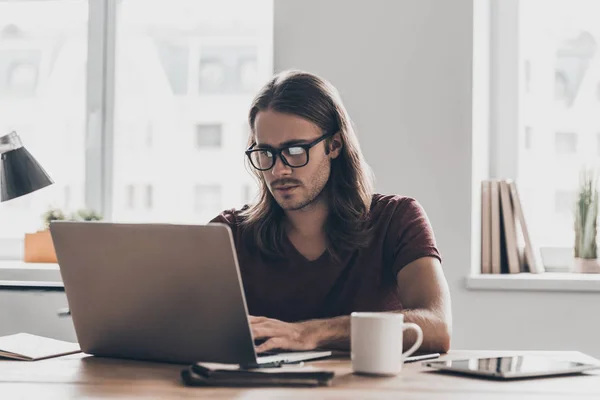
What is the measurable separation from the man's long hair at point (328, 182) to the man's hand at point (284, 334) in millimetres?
472

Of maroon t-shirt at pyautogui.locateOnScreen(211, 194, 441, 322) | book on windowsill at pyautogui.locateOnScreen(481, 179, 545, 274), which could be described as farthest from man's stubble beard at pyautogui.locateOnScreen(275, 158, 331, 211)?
book on windowsill at pyautogui.locateOnScreen(481, 179, 545, 274)

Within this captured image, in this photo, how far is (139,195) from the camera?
11.2ft

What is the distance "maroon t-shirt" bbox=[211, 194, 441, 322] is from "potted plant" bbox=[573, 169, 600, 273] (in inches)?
40.1

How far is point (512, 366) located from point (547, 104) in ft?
6.38

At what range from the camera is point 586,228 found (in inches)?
112

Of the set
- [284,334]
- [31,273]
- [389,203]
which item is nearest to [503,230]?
[389,203]

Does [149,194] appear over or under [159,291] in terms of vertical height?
over

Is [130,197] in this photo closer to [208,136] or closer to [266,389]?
[208,136]

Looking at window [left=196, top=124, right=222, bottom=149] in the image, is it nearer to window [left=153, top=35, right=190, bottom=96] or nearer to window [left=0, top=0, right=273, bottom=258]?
window [left=0, top=0, right=273, bottom=258]

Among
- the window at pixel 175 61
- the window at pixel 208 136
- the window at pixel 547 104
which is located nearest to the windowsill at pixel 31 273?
the window at pixel 208 136

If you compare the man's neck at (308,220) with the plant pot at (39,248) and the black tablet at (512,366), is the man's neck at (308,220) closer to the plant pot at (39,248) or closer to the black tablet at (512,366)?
the black tablet at (512,366)

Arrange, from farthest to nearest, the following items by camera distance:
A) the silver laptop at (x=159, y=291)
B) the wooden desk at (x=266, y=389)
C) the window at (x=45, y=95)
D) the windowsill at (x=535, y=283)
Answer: the window at (x=45, y=95)
the windowsill at (x=535, y=283)
the silver laptop at (x=159, y=291)
the wooden desk at (x=266, y=389)

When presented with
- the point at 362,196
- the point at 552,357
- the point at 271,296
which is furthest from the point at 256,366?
the point at 362,196

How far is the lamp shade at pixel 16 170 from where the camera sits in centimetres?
240
